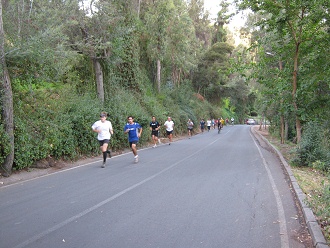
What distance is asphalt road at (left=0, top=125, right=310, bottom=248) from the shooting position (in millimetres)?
4660

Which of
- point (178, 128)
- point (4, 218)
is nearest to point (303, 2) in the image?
point (4, 218)

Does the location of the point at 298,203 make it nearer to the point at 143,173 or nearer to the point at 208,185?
the point at 208,185

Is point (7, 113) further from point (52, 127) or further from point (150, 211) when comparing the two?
point (150, 211)

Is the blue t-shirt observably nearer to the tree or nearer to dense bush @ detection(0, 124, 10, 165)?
dense bush @ detection(0, 124, 10, 165)

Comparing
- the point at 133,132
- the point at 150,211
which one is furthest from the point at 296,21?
the point at 150,211

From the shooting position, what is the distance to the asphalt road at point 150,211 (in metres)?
4.66

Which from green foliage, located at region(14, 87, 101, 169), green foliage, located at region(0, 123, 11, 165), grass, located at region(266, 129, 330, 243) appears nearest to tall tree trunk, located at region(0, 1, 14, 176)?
green foliage, located at region(0, 123, 11, 165)

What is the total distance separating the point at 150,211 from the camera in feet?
19.6

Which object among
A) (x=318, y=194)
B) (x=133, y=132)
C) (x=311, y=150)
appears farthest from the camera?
(x=133, y=132)

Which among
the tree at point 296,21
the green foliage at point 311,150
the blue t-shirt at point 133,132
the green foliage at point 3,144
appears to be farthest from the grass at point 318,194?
the green foliage at point 3,144

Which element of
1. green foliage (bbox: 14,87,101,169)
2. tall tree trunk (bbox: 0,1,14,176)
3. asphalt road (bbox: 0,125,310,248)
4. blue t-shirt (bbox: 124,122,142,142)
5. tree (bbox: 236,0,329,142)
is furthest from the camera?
tree (bbox: 236,0,329,142)

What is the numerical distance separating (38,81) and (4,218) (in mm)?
6197

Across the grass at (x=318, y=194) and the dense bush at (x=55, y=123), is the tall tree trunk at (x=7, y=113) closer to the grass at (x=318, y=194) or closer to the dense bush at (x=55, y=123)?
the dense bush at (x=55, y=123)

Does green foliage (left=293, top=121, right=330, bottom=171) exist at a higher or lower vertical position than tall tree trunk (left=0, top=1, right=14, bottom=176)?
lower
